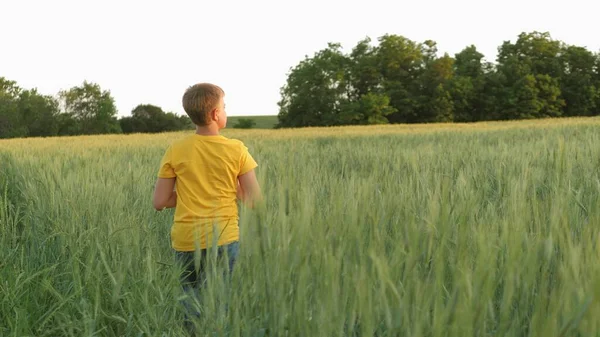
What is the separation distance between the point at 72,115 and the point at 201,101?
62687mm

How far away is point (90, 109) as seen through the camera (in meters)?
61.8

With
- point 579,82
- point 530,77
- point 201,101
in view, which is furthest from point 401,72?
point 201,101

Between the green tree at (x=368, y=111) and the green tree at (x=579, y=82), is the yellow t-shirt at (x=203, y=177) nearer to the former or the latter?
the green tree at (x=368, y=111)

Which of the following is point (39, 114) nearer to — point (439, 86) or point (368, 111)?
point (368, 111)

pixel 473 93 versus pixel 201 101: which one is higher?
pixel 473 93

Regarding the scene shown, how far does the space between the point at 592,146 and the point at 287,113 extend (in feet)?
162

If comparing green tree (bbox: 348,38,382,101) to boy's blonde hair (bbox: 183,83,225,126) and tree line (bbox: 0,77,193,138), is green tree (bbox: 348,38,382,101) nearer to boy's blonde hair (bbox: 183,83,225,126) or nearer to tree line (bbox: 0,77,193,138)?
tree line (bbox: 0,77,193,138)

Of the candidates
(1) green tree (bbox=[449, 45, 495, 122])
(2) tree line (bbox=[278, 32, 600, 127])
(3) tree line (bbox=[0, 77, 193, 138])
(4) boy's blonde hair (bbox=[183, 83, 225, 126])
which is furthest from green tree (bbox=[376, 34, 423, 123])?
(4) boy's blonde hair (bbox=[183, 83, 225, 126])

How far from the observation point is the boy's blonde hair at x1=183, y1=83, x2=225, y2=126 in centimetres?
248

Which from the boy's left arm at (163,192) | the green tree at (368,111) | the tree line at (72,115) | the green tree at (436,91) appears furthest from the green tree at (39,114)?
the boy's left arm at (163,192)

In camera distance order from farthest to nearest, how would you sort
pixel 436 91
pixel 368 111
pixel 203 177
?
1. pixel 436 91
2. pixel 368 111
3. pixel 203 177

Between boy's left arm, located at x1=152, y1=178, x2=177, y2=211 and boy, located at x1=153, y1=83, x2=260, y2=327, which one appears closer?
boy, located at x1=153, y1=83, x2=260, y2=327

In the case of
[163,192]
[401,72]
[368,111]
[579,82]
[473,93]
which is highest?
[401,72]

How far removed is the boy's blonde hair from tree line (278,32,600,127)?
43873mm
